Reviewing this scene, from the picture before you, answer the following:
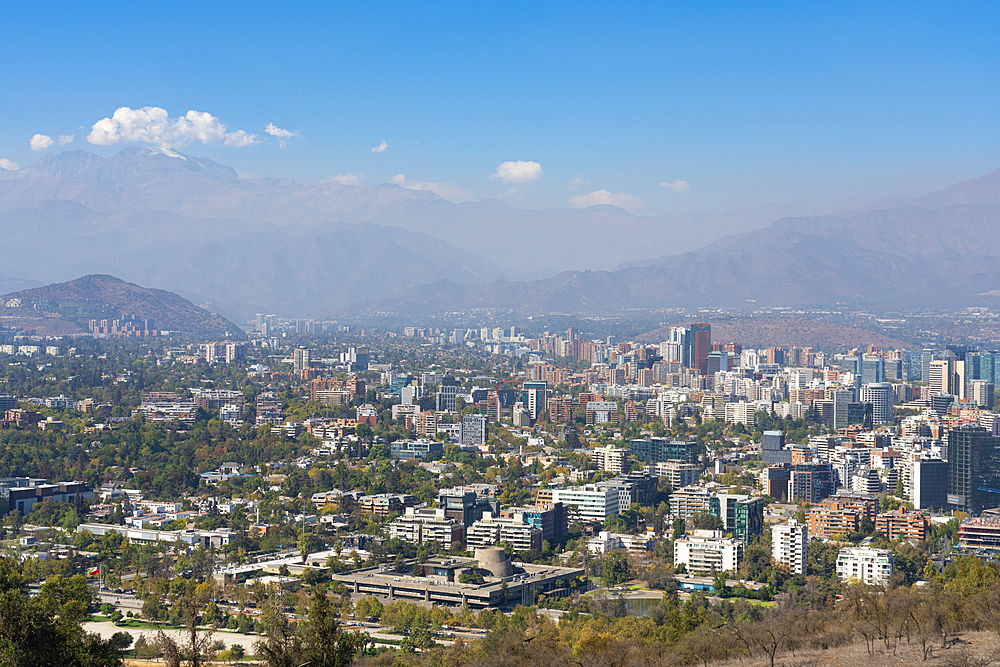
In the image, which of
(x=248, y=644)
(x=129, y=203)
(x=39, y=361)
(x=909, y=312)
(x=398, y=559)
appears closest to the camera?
(x=248, y=644)

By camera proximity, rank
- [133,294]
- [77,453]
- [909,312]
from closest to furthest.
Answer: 1. [77,453]
2. [133,294]
3. [909,312]

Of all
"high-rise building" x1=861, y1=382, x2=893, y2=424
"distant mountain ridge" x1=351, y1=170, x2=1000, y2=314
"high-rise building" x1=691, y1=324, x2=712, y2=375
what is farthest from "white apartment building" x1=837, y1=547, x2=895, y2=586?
"distant mountain ridge" x1=351, y1=170, x2=1000, y2=314

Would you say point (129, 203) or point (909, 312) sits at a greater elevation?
point (129, 203)

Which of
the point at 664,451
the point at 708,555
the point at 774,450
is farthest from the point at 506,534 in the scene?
the point at 774,450

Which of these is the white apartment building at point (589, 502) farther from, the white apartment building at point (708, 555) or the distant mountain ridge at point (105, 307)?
the distant mountain ridge at point (105, 307)

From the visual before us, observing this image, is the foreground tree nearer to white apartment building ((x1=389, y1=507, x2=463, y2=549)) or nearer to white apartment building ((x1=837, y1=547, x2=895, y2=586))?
white apartment building ((x1=837, y1=547, x2=895, y2=586))

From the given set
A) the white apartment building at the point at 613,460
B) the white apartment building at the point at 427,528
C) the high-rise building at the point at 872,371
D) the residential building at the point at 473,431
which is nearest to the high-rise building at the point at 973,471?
the white apartment building at the point at 613,460

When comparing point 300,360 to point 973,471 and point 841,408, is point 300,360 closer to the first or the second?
point 841,408

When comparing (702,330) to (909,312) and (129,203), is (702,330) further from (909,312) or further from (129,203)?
(129,203)

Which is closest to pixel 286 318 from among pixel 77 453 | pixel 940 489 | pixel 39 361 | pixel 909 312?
pixel 909 312
